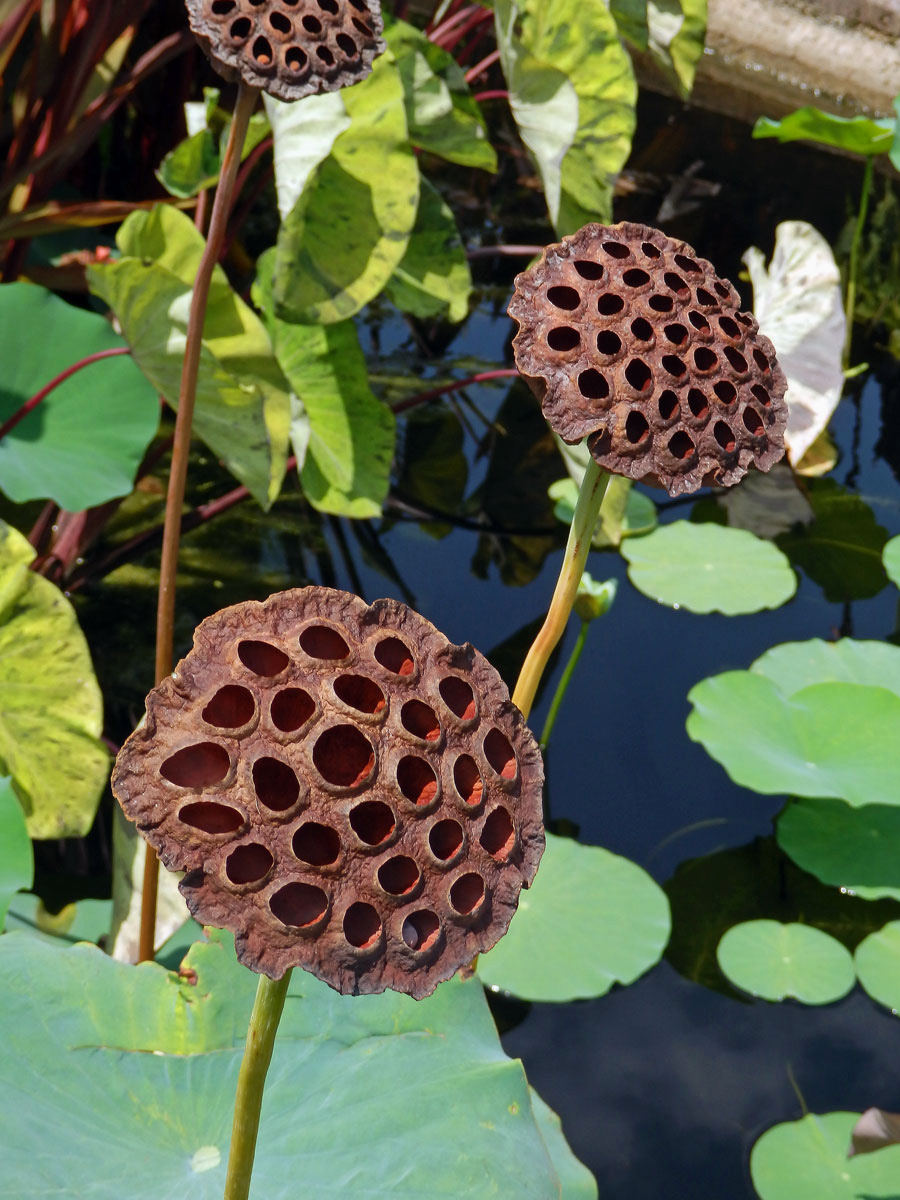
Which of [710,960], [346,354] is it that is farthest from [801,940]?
[346,354]

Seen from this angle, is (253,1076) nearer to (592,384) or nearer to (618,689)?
(592,384)

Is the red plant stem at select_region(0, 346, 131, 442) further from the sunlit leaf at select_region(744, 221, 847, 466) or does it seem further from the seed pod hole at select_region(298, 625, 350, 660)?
the sunlit leaf at select_region(744, 221, 847, 466)

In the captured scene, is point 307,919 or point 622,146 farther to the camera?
point 622,146

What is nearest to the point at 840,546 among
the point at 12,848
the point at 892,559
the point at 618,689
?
the point at 892,559

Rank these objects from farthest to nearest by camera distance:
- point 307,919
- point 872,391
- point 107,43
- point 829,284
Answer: point 872,391 → point 829,284 → point 107,43 → point 307,919

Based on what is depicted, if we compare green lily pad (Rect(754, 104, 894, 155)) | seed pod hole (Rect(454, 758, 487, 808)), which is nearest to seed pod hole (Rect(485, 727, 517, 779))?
seed pod hole (Rect(454, 758, 487, 808))

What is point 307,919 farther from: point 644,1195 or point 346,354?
point 346,354

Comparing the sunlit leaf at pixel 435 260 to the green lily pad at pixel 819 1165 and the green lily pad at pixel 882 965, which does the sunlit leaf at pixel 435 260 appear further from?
the green lily pad at pixel 819 1165
